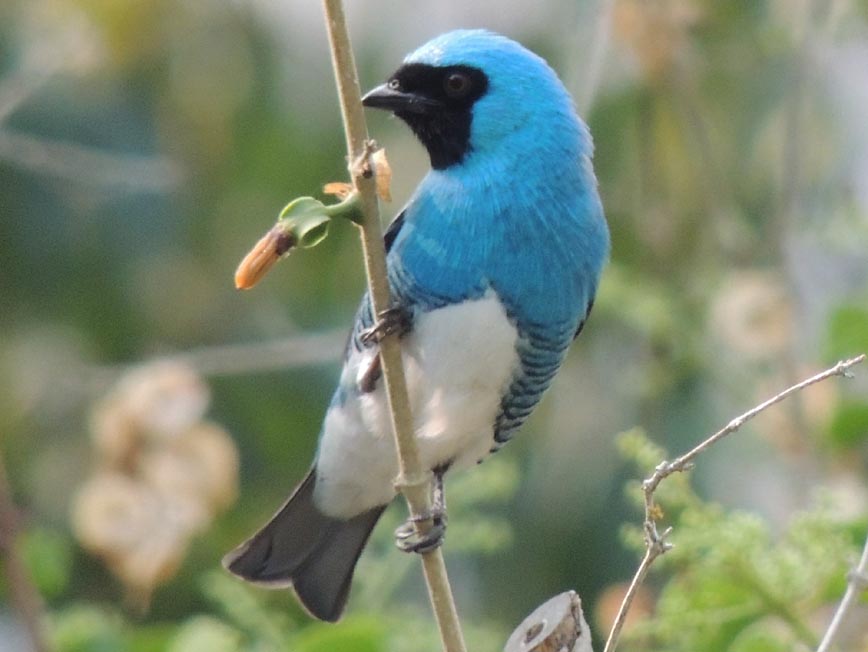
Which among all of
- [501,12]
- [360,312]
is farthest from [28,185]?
[360,312]

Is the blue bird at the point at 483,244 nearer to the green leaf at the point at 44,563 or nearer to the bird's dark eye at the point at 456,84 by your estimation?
the bird's dark eye at the point at 456,84

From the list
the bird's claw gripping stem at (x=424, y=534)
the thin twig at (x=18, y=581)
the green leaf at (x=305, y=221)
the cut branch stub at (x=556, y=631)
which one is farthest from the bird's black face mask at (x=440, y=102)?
the cut branch stub at (x=556, y=631)

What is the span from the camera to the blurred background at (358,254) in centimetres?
489

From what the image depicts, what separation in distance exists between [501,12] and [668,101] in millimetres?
781

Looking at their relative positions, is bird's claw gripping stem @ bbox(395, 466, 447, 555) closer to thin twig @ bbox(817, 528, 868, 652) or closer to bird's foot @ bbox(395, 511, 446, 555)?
bird's foot @ bbox(395, 511, 446, 555)

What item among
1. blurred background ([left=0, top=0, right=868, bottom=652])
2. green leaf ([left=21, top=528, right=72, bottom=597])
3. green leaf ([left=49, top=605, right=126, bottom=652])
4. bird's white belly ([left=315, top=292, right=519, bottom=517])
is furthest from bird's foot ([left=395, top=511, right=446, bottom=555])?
blurred background ([left=0, top=0, right=868, bottom=652])

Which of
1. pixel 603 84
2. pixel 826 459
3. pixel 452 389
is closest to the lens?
pixel 452 389

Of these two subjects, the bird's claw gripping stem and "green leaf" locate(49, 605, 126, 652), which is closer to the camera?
the bird's claw gripping stem

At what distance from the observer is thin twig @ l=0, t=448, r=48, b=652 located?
2.52 meters

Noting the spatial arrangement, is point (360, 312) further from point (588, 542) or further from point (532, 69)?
point (588, 542)

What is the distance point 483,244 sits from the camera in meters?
3.14

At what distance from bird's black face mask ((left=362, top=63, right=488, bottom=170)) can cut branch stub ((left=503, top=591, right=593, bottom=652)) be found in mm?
1119

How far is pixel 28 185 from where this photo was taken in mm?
5863

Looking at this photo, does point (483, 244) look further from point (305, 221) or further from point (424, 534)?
point (305, 221)
